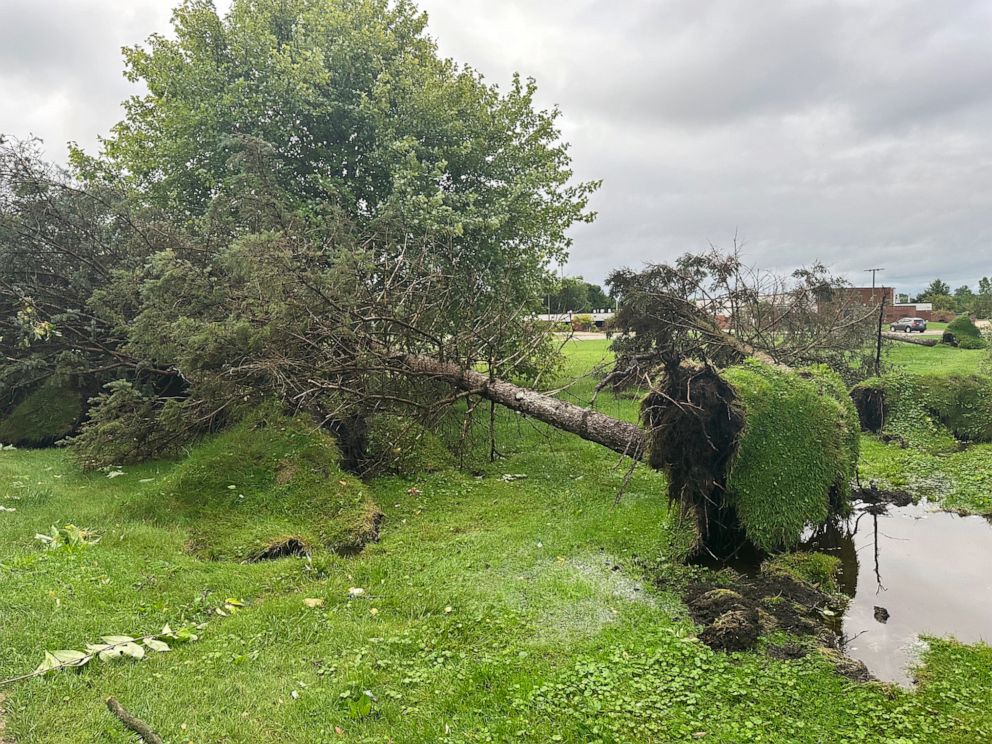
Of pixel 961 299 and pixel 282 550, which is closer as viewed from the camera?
pixel 282 550

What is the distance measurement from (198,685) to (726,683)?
3018 millimetres

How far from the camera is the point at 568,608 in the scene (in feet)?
15.0

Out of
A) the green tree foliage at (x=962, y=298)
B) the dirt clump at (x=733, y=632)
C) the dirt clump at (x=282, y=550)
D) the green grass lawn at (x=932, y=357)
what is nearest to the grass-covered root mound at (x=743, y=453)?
the dirt clump at (x=733, y=632)

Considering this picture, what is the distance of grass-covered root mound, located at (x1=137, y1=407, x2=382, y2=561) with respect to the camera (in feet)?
19.7

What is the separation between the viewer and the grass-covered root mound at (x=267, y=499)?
236 inches

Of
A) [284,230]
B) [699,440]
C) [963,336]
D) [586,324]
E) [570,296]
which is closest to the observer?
[699,440]

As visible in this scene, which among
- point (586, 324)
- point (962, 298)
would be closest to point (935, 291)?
point (962, 298)

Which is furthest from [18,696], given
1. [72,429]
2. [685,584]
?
[72,429]

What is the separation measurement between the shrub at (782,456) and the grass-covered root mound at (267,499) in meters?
3.65

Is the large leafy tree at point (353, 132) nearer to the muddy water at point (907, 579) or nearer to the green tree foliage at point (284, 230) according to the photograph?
the green tree foliage at point (284, 230)

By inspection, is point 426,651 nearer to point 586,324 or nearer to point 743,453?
point 743,453

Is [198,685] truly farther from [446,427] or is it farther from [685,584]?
[446,427]

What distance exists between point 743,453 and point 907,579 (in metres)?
1.69

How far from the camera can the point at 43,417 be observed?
1122cm
